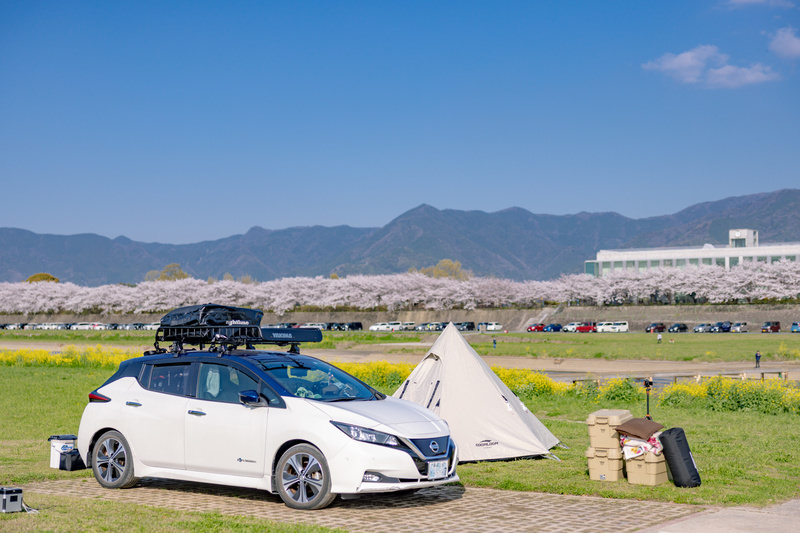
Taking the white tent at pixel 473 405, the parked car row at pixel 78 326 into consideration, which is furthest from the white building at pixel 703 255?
the white tent at pixel 473 405

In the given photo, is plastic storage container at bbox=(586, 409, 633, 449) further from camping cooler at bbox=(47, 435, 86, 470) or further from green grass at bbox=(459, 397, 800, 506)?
camping cooler at bbox=(47, 435, 86, 470)

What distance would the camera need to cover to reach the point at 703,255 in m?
145

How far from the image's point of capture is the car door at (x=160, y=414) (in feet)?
33.9

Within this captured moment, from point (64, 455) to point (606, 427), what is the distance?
807cm

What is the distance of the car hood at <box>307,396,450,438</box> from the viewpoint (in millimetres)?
9250

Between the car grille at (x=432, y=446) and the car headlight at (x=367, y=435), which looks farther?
the car grille at (x=432, y=446)

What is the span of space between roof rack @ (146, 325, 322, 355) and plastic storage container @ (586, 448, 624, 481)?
13.7 feet

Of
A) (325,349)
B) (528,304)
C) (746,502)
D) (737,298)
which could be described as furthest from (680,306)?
(746,502)

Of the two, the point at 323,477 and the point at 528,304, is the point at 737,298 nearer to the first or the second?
the point at 528,304

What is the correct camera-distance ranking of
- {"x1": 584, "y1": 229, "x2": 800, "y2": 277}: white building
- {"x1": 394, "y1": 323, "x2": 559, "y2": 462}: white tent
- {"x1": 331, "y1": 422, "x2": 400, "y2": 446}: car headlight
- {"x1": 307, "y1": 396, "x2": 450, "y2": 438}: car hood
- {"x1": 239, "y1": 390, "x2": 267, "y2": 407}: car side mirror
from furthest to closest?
{"x1": 584, "y1": 229, "x2": 800, "y2": 277}: white building < {"x1": 394, "y1": 323, "x2": 559, "y2": 462}: white tent < {"x1": 239, "y1": 390, "x2": 267, "y2": 407}: car side mirror < {"x1": 307, "y1": 396, "x2": 450, "y2": 438}: car hood < {"x1": 331, "y1": 422, "x2": 400, "y2": 446}: car headlight

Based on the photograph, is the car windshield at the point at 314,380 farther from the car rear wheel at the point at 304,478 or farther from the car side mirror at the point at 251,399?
the car rear wheel at the point at 304,478

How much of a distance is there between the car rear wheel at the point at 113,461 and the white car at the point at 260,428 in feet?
0.04

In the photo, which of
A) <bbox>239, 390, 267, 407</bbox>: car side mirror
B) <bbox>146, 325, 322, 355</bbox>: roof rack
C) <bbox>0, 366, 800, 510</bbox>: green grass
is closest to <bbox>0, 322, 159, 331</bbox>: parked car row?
<bbox>0, 366, 800, 510</bbox>: green grass

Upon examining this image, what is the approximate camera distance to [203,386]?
34.2 ft
